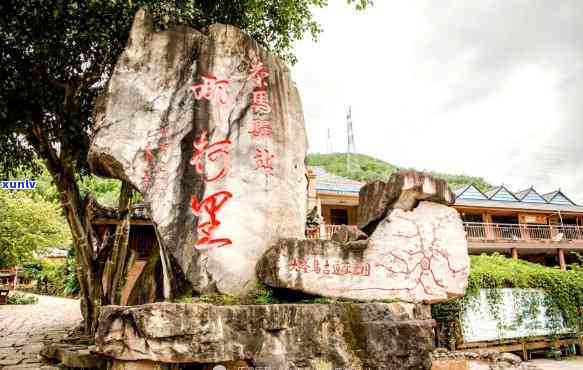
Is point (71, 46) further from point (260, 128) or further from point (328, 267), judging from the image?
point (328, 267)

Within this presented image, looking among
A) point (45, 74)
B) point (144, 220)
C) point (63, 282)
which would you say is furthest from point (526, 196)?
point (63, 282)

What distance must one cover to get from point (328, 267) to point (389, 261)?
3.03ft

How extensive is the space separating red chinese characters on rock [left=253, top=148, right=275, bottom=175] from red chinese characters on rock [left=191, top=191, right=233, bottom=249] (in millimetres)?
677

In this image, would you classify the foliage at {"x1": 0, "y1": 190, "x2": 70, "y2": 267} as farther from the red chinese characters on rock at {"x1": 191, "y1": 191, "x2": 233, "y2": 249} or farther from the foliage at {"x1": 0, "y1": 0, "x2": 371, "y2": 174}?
the red chinese characters on rock at {"x1": 191, "y1": 191, "x2": 233, "y2": 249}

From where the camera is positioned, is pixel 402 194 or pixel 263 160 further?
pixel 402 194

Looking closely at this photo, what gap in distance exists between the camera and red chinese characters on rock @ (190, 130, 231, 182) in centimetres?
546

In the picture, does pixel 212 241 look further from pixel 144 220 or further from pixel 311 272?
pixel 144 220

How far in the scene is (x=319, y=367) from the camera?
15.2 feet

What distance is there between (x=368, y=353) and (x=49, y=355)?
513 centimetres

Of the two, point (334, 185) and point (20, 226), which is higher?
point (334, 185)

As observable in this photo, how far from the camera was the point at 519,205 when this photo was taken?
79.3 feet

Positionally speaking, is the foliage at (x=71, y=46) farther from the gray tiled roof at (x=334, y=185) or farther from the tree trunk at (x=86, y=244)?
the gray tiled roof at (x=334, y=185)

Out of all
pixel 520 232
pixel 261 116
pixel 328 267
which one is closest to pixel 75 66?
pixel 261 116

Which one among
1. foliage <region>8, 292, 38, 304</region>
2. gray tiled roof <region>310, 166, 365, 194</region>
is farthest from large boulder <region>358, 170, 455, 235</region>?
foliage <region>8, 292, 38, 304</region>
